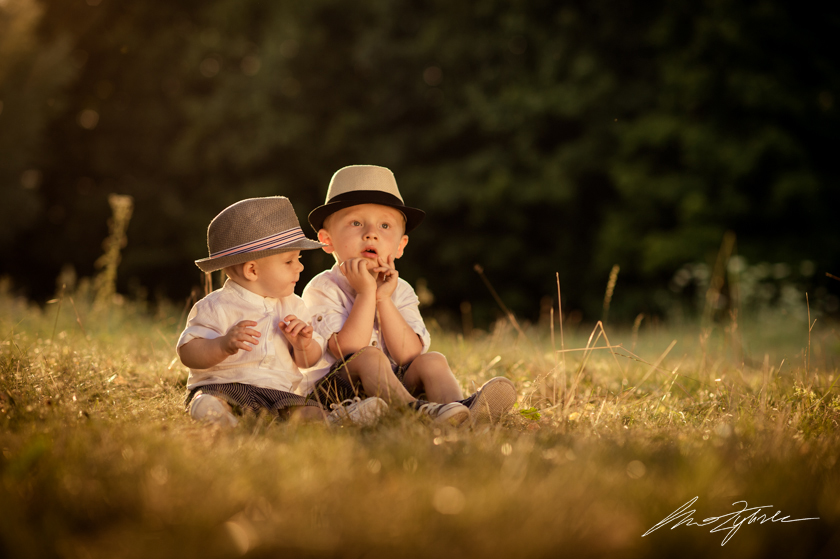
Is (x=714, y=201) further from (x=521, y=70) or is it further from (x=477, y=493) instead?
(x=477, y=493)

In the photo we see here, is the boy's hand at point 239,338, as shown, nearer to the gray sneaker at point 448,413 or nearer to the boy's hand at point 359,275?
→ the boy's hand at point 359,275

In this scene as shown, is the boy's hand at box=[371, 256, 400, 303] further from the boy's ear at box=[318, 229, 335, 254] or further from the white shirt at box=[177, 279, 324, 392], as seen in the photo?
the white shirt at box=[177, 279, 324, 392]

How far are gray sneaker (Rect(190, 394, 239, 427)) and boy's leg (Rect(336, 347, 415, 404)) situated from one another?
0.54 metres

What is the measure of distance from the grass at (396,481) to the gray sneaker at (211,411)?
8 cm

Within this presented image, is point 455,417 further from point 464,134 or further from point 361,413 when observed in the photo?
point 464,134

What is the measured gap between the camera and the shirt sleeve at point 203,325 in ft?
8.74

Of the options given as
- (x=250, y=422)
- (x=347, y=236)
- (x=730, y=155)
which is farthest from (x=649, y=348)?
(x=730, y=155)

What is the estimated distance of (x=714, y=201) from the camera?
492 inches

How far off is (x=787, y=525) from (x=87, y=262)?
17.1 metres

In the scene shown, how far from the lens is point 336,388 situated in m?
3.06

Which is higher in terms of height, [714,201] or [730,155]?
[730,155]

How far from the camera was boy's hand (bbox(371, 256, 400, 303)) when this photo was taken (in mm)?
3057
